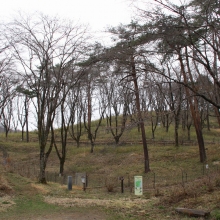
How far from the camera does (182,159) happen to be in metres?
27.0

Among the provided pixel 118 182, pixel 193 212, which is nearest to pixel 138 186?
pixel 193 212

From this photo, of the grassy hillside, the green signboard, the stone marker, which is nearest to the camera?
the stone marker

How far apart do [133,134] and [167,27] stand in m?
36.5

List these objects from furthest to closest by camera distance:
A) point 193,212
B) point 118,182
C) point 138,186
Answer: point 118,182
point 138,186
point 193,212

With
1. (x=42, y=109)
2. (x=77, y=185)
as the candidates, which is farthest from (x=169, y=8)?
(x=77, y=185)

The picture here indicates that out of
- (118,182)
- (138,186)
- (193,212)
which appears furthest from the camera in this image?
(118,182)

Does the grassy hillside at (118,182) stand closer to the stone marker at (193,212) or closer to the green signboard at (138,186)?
the stone marker at (193,212)

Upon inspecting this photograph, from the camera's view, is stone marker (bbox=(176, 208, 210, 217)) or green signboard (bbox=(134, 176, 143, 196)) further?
green signboard (bbox=(134, 176, 143, 196))

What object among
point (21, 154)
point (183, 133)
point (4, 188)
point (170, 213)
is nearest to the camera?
point (170, 213)

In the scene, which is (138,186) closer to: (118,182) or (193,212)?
(193,212)

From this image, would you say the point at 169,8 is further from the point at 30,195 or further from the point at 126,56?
the point at 30,195

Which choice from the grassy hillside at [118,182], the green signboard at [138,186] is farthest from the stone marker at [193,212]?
the green signboard at [138,186]

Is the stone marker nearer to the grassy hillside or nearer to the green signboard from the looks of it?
the grassy hillside

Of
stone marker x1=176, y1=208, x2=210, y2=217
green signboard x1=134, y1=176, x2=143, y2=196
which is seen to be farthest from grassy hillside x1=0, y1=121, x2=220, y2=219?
green signboard x1=134, y1=176, x2=143, y2=196
